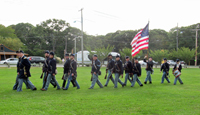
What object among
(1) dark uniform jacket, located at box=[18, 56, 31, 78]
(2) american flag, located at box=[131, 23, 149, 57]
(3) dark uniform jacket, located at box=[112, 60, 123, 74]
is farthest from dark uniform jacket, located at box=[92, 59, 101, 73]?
(2) american flag, located at box=[131, 23, 149, 57]

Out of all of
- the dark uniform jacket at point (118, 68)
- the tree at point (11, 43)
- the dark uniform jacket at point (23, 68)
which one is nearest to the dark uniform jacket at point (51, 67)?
the dark uniform jacket at point (23, 68)

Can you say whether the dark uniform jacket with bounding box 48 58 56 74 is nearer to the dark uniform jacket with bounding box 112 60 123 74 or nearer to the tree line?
the dark uniform jacket with bounding box 112 60 123 74

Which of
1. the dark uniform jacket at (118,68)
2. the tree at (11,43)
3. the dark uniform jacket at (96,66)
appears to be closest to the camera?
the dark uniform jacket at (96,66)

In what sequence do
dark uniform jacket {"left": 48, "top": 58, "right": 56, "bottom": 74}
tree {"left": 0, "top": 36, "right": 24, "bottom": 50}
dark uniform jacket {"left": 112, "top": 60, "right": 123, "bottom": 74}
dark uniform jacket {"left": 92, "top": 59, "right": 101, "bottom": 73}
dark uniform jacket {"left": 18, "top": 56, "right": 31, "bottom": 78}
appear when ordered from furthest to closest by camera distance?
tree {"left": 0, "top": 36, "right": 24, "bottom": 50} < dark uniform jacket {"left": 112, "top": 60, "right": 123, "bottom": 74} < dark uniform jacket {"left": 92, "top": 59, "right": 101, "bottom": 73} < dark uniform jacket {"left": 48, "top": 58, "right": 56, "bottom": 74} < dark uniform jacket {"left": 18, "top": 56, "right": 31, "bottom": 78}

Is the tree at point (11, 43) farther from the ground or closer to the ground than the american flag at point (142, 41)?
farther from the ground

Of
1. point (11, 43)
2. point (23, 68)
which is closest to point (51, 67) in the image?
point (23, 68)

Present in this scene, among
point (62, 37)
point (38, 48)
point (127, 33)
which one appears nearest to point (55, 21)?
point (62, 37)

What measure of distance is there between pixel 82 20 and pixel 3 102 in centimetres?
3556

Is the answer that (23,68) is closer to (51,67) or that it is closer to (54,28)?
(51,67)

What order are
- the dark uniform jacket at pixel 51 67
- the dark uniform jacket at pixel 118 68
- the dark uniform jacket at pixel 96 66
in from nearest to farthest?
the dark uniform jacket at pixel 51 67, the dark uniform jacket at pixel 96 66, the dark uniform jacket at pixel 118 68

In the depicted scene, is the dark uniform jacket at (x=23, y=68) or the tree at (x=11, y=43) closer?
the dark uniform jacket at (x=23, y=68)

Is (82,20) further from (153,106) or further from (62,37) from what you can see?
(153,106)

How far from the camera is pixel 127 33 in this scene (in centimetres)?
7212

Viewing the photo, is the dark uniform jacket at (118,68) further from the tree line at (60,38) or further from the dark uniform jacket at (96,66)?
the tree line at (60,38)
